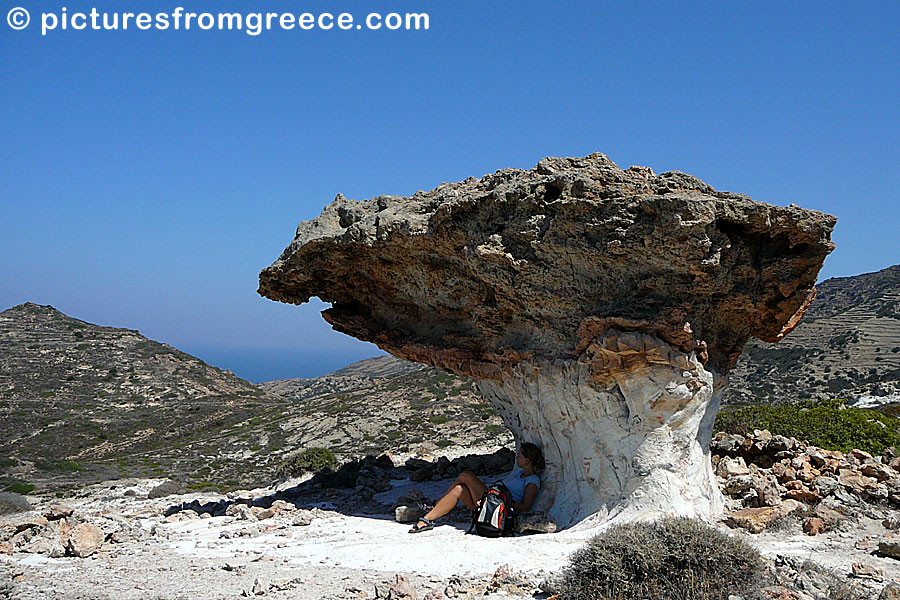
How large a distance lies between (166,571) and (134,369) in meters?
32.5

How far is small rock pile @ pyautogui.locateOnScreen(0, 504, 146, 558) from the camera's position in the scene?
7832 mm

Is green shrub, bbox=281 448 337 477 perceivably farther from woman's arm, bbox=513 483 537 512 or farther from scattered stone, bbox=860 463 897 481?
scattered stone, bbox=860 463 897 481

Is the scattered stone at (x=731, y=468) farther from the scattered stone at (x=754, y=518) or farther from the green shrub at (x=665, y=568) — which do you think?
the green shrub at (x=665, y=568)

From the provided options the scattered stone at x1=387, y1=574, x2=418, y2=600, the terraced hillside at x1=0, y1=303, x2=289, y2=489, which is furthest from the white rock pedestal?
the terraced hillside at x1=0, y1=303, x2=289, y2=489

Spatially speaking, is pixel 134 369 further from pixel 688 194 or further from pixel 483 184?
pixel 688 194

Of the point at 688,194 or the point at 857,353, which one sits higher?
the point at 688,194

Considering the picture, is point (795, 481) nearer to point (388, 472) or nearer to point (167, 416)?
point (388, 472)

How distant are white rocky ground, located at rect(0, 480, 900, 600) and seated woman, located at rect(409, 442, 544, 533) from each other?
25 centimetres

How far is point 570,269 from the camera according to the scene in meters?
8.70

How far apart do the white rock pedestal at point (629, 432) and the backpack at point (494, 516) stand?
3.07 feet

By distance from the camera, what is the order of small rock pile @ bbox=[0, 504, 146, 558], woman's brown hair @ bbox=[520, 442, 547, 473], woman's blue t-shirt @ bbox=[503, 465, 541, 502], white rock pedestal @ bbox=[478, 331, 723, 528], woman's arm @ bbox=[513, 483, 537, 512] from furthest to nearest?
woman's brown hair @ bbox=[520, 442, 547, 473] < woman's blue t-shirt @ bbox=[503, 465, 541, 502] < woman's arm @ bbox=[513, 483, 537, 512] < white rock pedestal @ bbox=[478, 331, 723, 528] < small rock pile @ bbox=[0, 504, 146, 558]

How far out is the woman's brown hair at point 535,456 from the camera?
380 inches

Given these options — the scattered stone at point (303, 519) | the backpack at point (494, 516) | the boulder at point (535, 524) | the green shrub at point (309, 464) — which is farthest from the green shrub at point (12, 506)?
the boulder at point (535, 524)

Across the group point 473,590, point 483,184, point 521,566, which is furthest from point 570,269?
point 473,590
